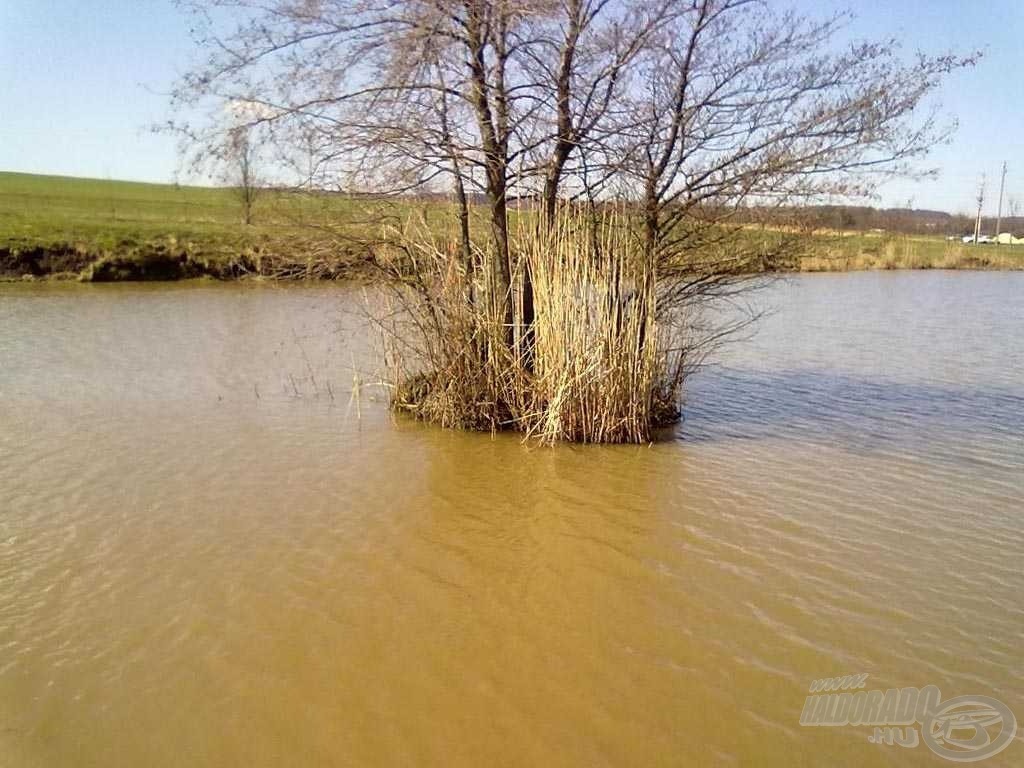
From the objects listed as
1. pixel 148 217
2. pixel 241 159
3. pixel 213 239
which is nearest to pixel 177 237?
pixel 213 239

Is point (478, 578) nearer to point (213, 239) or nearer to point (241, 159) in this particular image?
point (241, 159)

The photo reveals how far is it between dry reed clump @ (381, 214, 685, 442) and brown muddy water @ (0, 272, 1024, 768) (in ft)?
1.28

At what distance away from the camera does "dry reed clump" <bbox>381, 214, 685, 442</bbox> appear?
24.9ft

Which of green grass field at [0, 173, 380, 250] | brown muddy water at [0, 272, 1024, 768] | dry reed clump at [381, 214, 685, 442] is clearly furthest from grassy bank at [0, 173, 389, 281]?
brown muddy water at [0, 272, 1024, 768]

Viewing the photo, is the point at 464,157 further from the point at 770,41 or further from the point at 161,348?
the point at 161,348

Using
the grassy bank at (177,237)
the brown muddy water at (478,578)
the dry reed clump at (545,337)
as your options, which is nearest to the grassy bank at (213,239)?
the grassy bank at (177,237)

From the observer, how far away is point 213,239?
25.9m

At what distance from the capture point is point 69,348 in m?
12.2

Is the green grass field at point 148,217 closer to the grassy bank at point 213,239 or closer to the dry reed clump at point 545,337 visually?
the grassy bank at point 213,239

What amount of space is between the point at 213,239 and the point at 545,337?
21.2 m

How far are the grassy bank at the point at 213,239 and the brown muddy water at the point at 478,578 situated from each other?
191 cm

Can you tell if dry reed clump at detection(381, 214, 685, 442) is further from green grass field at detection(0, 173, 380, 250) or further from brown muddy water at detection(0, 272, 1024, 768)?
green grass field at detection(0, 173, 380, 250)

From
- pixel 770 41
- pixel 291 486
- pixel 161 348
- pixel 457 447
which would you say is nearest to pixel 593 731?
pixel 291 486


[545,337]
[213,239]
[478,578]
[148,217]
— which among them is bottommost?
[478,578]
